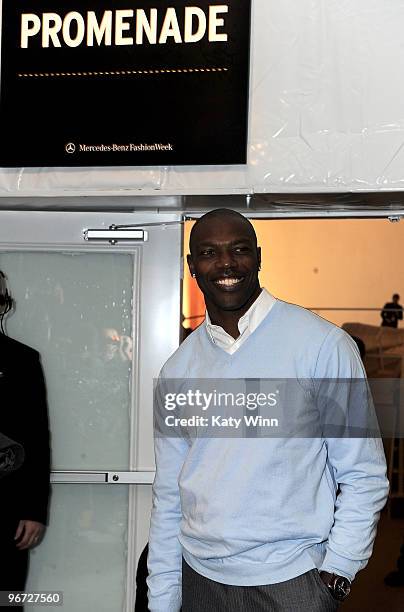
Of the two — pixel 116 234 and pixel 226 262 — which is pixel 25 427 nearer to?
pixel 116 234

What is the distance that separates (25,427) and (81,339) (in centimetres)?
35

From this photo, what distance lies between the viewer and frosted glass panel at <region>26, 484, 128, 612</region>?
113 inches

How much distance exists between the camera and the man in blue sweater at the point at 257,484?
182 cm

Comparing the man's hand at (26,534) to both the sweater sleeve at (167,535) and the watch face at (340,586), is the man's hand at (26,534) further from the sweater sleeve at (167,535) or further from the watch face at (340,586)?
the watch face at (340,586)

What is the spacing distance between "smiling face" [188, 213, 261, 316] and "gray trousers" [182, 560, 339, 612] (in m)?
0.62

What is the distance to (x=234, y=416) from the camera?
2115 mm

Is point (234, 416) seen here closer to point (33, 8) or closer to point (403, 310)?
point (33, 8)

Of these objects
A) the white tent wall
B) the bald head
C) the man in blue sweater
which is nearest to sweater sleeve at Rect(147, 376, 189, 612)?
the man in blue sweater

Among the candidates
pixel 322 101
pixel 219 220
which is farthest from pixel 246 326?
pixel 322 101

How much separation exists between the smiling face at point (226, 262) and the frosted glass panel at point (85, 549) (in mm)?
1112

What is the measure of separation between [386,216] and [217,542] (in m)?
1.37

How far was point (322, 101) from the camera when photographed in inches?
102

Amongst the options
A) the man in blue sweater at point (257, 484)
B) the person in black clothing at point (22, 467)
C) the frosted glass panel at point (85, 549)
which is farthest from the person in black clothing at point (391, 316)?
the man in blue sweater at point (257, 484)

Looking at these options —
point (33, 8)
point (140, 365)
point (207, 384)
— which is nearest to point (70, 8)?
point (33, 8)
